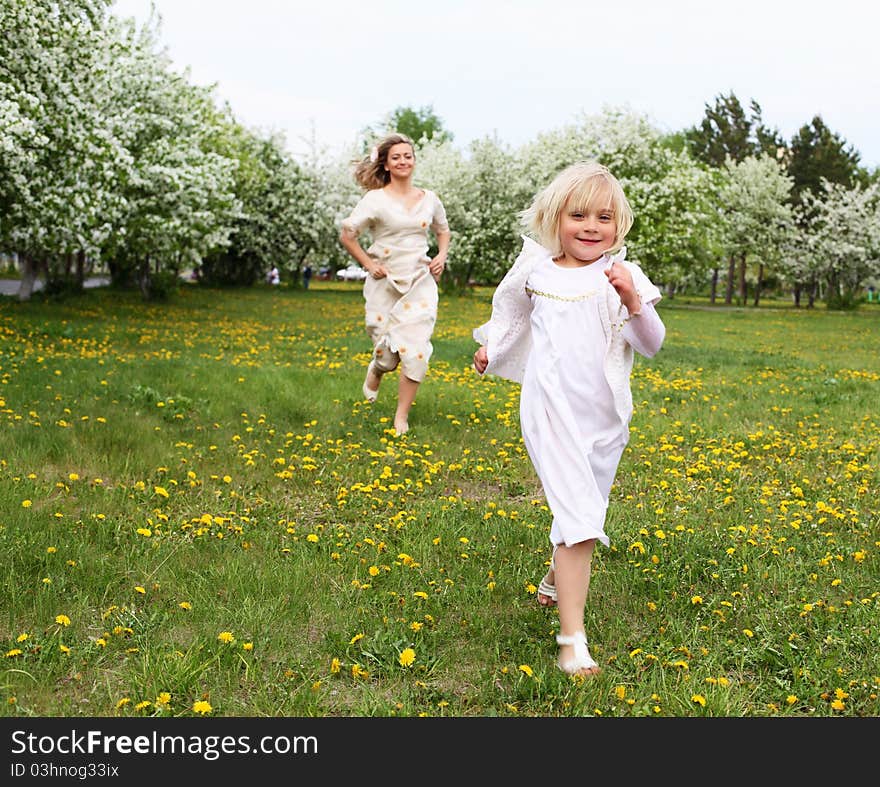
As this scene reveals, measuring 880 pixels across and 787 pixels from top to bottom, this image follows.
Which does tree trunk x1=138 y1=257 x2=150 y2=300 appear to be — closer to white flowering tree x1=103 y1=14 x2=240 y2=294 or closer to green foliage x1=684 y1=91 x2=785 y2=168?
white flowering tree x1=103 y1=14 x2=240 y2=294

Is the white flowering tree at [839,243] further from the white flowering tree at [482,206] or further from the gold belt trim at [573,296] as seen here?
the gold belt trim at [573,296]

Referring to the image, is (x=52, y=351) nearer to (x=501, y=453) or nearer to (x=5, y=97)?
(x=5, y=97)

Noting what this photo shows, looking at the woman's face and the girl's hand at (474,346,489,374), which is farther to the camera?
the woman's face

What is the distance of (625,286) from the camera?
12.5 feet

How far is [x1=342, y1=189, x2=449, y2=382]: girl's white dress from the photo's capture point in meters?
8.28

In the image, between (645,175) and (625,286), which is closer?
(625,286)

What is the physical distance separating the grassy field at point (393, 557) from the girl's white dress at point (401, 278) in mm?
762

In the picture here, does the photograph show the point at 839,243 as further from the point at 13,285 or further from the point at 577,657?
the point at 577,657

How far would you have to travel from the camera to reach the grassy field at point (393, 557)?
3.59m

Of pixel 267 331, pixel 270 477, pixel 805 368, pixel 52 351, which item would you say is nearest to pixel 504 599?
pixel 270 477

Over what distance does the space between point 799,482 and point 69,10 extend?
→ 651 inches

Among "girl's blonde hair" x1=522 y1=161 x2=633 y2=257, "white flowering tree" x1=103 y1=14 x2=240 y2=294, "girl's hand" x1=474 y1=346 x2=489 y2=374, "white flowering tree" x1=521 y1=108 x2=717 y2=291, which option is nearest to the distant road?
"white flowering tree" x1=103 y1=14 x2=240 y2=294

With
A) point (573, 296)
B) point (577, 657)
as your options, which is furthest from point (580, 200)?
point (577, 657)

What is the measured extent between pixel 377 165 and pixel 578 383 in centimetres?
491
